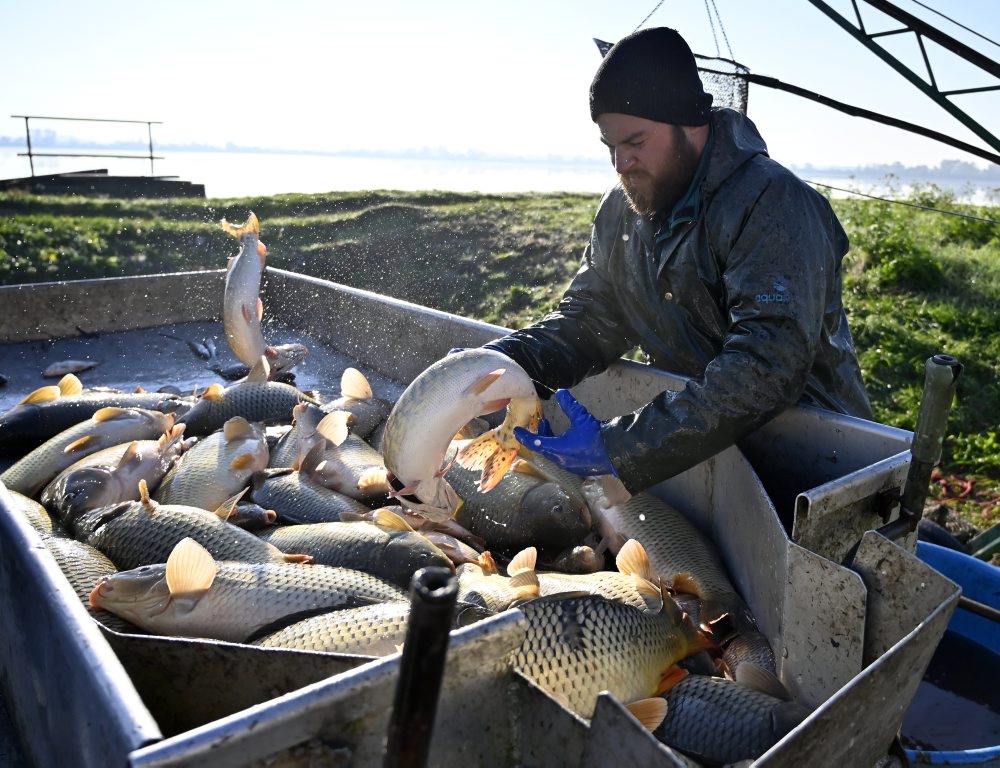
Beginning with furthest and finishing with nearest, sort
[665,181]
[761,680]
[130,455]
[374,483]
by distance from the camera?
[130,455]
[374,483]
[665,181]
[761,680]

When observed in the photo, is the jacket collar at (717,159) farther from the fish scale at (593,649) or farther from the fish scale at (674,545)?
the fish scale at (593,649)

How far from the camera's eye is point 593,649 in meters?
2.24

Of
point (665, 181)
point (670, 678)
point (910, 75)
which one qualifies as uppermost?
point (910, 75)

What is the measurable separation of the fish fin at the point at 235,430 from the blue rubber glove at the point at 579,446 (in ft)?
5.90

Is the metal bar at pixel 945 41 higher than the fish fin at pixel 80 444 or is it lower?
higher

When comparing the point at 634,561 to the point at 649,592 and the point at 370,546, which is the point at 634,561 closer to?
the point at 649,592

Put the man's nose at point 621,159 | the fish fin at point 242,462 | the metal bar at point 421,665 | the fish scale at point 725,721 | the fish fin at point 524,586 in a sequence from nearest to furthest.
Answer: the metal bar at point 421,665 → the fish scale at point 725,721 → the fish fin at point 524,586 → the man's nose at point 621,159 → the fish fin at point 242,462

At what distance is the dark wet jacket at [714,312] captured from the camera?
2758mm

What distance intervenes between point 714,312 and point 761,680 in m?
1.47

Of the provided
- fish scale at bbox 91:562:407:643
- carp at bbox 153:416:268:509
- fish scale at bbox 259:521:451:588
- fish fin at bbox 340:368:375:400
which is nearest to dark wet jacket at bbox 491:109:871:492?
fish scale at bbox 259:521:451:588

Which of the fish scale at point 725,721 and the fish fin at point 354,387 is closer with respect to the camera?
the fish scale at point 725,721

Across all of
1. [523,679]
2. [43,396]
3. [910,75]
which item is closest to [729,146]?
[523,679]

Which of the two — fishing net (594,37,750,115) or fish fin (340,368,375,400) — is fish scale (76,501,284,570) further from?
fishing net (594,37,750,115)

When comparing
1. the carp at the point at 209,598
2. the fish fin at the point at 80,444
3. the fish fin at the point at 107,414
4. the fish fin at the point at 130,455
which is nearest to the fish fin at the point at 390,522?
the carp at the point at 209,598
